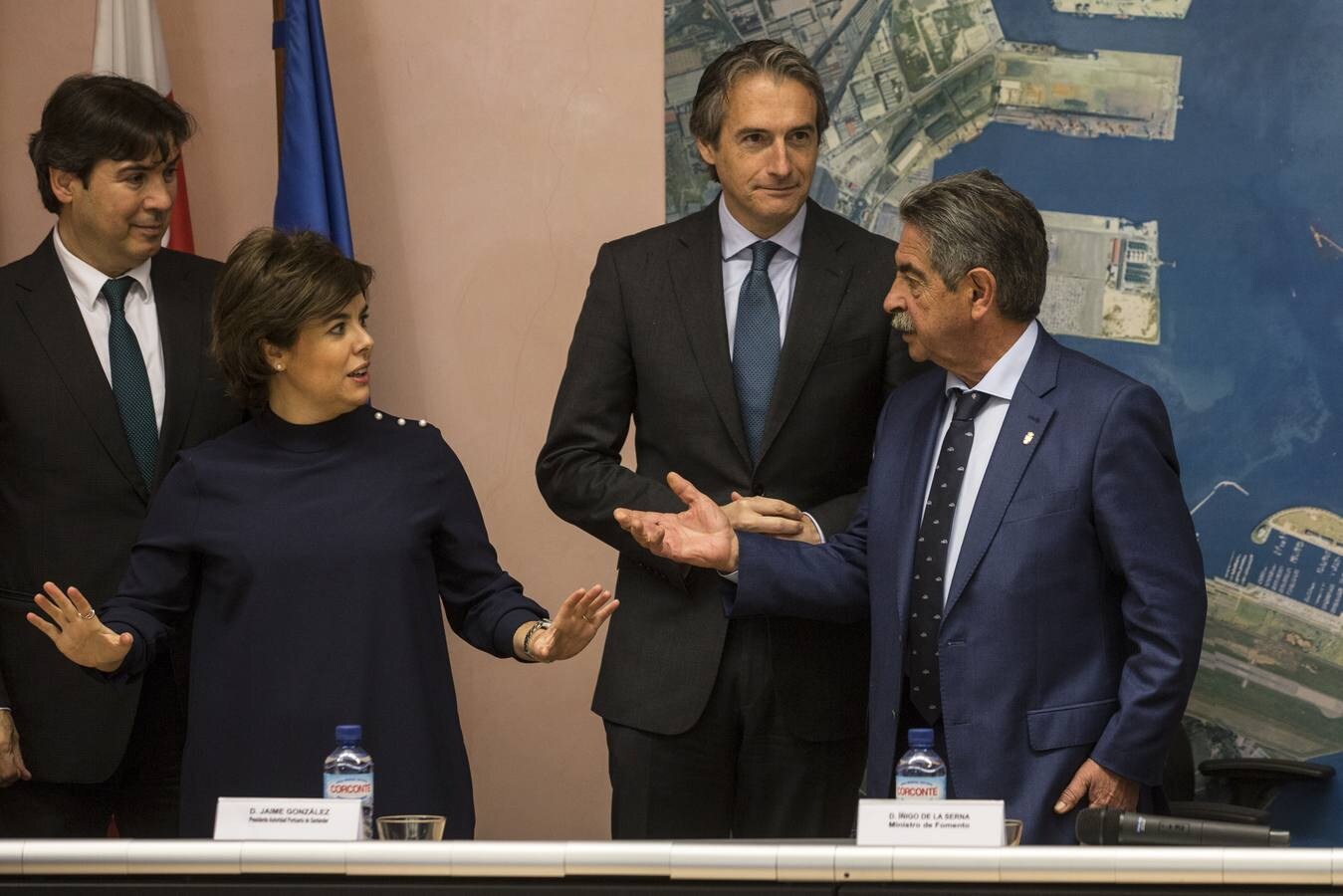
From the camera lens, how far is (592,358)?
346 centimetres

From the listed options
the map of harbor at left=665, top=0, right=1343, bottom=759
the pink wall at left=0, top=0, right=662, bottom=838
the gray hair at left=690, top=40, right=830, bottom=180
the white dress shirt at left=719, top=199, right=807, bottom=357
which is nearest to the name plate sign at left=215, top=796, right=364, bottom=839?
the white dress shirt at left=719, top=199, right=807, bottom=357

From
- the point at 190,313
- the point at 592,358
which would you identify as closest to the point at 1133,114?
the point at 592,358

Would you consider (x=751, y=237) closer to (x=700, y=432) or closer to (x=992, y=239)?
(x=700, y=432)

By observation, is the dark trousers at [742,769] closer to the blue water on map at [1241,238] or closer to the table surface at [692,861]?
the table surface at [692,861]

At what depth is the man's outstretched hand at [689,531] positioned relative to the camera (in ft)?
10.2

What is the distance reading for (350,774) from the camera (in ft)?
8.50

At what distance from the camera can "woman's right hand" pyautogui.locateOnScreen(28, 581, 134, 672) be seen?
9.41ft

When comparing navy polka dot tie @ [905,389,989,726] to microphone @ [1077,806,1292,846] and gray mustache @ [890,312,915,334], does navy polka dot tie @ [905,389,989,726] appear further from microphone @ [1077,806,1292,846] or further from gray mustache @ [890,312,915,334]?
microphone @ [1077,806,1292,846]

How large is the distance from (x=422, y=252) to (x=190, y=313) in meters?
1.27

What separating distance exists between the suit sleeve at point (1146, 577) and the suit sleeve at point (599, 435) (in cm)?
80

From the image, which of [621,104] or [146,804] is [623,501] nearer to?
[146,804]

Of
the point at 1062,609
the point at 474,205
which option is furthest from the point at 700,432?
the point at 474,205

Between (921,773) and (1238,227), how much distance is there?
214 centimetres

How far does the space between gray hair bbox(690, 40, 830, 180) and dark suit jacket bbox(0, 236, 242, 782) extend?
111 centimetres
